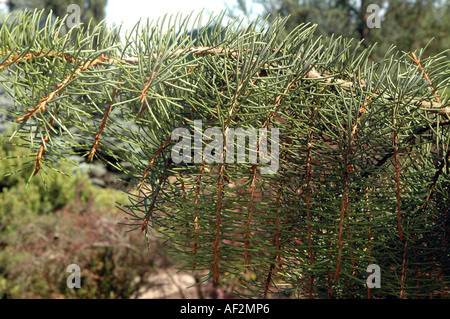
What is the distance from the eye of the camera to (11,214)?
3.20 metres

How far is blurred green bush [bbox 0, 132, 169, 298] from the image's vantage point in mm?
2916

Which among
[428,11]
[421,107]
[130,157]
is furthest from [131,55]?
[428,11]

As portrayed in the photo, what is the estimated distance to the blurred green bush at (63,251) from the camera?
2.92 metres

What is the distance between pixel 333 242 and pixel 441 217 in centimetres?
15

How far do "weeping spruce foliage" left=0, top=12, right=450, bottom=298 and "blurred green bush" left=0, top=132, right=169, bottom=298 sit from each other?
101 inches

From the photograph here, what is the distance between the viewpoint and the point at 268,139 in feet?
1.40

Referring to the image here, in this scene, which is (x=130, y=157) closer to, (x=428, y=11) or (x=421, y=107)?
(x=421, y=107)

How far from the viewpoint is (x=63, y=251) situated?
297cm

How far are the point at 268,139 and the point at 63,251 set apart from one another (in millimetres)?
2909

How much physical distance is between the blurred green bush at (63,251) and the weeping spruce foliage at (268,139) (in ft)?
8.46

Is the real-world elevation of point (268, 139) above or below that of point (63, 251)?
below

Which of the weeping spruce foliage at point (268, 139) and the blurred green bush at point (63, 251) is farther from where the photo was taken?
the blurred green bush at point (63, 251)

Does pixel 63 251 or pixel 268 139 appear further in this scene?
pixel 63 251

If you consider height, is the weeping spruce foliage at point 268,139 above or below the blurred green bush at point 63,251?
below
